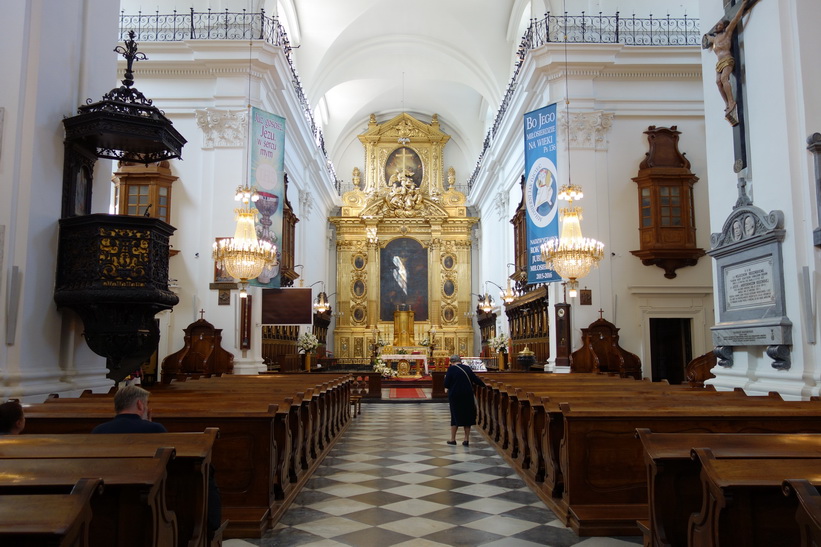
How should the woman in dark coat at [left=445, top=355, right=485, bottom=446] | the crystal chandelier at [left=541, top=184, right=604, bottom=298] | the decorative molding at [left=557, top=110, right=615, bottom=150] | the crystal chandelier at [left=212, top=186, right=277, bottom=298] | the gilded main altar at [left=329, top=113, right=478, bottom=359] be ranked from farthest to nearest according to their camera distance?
the gilded main altar at [left=329, top=113, right=478, bottom=359] < the decorative molding at [left=557, top=110, right=615, bottom=150] < the crystal chandelier at [left=212, top=186, right=277, bottom=298] < the crystal chandelier at [left=541, top=184, right=604, bottom=298] < the woman in dark coat at [left=445, top=355, right=485, bottom=446]

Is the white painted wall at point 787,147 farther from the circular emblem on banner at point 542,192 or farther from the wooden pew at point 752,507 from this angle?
the circular emblem on banner at point 542,192

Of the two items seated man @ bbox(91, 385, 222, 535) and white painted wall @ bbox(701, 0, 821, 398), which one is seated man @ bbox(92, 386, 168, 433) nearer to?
seated man @ bbox(91, 385, 222, 535)

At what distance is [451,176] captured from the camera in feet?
99.1

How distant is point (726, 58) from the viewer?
324 inches

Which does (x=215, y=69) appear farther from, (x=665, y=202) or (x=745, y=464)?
(x=745, y=464)

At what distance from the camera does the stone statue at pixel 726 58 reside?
321 inches

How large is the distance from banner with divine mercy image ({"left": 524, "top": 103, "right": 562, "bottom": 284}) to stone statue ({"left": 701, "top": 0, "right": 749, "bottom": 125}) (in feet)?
18.2

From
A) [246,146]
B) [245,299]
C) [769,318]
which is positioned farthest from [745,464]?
[246,146]

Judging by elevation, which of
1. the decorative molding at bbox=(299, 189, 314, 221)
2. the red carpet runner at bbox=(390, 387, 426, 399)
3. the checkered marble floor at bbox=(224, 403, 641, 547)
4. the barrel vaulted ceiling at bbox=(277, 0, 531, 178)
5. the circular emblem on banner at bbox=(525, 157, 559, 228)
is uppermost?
the barrel vaulted ceiling at bbox=(277, 0, 531, 178)

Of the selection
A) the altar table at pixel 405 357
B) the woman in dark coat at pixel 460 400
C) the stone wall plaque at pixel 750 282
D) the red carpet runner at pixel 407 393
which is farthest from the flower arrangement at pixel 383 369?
the stone wall plaque at pixel 750 282

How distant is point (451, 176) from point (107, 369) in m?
23.8

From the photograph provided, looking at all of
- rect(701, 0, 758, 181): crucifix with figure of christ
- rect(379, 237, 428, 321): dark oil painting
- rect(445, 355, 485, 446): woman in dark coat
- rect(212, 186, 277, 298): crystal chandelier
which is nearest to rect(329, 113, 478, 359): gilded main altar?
rect(379, 237, 428, 321): dark oil painting

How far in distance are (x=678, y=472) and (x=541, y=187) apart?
37.0ft

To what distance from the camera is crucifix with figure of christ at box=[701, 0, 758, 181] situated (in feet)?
26.7
